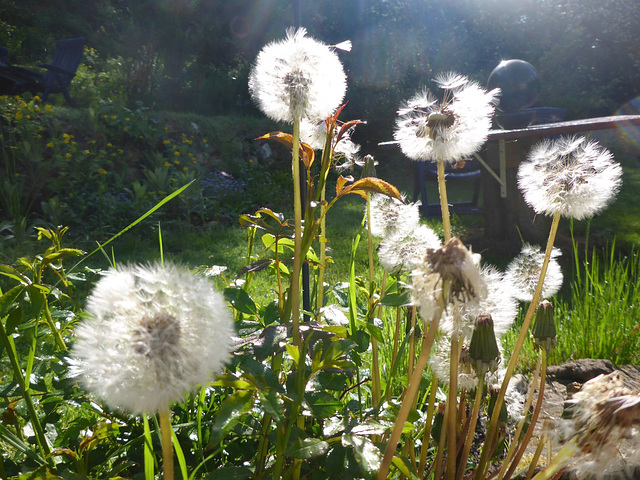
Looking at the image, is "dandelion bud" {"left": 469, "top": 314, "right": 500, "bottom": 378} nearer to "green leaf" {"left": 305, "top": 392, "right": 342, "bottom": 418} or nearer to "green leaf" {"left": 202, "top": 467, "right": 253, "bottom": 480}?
"green leaf" {"left": 305, "top": 392, "right": 342, "bottom": 418}

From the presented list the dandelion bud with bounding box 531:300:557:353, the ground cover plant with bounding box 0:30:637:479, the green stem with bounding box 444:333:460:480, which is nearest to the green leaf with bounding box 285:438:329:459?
the ground cover plant with bounding box 0:30:637:479

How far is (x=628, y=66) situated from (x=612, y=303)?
14458 mm

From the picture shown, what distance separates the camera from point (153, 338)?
0.58 metres

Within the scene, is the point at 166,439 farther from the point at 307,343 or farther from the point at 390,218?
the point at 390,218

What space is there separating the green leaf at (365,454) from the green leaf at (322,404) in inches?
2.9

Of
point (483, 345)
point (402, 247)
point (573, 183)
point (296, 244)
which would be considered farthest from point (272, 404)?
point (573, 183)

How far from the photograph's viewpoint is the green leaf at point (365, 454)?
0.75 metres

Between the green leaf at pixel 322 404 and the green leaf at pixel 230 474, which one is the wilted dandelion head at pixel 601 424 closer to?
the green leaf at pixel 322 404

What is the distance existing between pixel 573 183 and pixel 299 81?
0.59 meters

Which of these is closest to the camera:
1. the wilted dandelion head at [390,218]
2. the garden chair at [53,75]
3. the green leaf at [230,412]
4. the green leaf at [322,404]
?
the green leaf at [230,412]

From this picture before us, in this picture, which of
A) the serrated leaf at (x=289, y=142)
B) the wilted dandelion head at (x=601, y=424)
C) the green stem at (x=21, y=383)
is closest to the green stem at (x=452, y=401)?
the wilted dandelion head at (x=601, y=424)

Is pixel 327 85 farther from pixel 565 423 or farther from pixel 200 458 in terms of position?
pixel 200 458

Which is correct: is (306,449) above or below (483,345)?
below

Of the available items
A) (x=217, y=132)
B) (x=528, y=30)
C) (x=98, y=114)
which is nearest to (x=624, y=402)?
(x=98, y=114)
